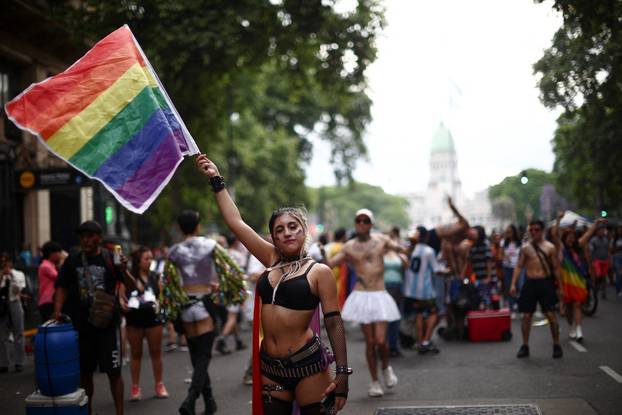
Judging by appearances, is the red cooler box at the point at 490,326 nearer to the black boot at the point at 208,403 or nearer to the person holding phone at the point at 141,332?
the person holding phone at the point at 141,332

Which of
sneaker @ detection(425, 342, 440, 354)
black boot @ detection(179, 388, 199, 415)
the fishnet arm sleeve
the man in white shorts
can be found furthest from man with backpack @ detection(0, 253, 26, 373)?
the fishnet arm sleeve

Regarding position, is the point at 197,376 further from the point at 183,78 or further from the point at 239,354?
the point at 183,78

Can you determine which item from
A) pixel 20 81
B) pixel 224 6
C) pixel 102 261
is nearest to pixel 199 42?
pixel 224 6

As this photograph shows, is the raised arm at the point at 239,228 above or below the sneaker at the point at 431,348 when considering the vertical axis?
above

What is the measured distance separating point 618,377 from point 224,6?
443 inches

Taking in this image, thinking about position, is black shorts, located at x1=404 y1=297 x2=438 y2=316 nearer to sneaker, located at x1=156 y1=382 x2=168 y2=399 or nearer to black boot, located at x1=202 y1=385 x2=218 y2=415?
sneaker, located at x1=156 y1=382 x2=168 y2=399

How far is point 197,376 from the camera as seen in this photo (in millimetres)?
7742

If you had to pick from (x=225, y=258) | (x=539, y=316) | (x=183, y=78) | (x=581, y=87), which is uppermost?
(x=183, y=78)

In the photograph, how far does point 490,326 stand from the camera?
13539mm

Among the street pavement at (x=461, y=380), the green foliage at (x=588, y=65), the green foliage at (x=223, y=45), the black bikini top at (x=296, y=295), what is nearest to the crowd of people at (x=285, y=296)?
the black bikini top at (x=296, y=295)

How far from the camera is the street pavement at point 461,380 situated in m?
8.43

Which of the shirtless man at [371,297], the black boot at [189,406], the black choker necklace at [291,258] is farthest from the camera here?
the shirtless man at [371,297]

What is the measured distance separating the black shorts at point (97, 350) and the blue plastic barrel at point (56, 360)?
1.51ft

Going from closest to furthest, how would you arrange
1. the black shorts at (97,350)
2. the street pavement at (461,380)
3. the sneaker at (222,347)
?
the black shorts at (97,350), the street pavement at (461,380), the sneaker at (222,347)
